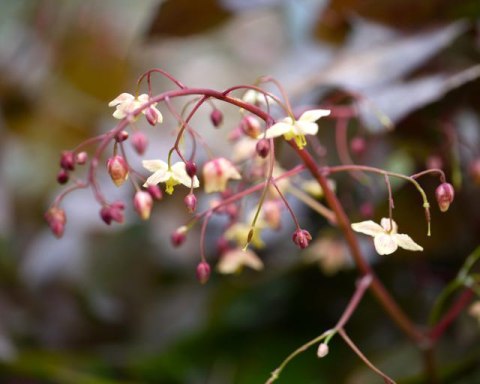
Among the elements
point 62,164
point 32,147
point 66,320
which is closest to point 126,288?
point 66,320

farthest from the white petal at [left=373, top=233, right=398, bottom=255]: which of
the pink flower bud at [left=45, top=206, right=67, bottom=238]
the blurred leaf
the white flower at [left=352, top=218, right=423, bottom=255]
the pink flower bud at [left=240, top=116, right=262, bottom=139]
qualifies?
the blurred leaf

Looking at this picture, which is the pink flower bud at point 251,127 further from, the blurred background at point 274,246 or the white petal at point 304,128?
the blurred background at point 274,246

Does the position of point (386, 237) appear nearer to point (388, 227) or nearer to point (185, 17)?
point (388, 227)

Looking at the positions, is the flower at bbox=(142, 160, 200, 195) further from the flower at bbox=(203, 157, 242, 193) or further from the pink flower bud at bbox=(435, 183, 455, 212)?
the pink flower bud at bbox=(435, 183, 455, 212)

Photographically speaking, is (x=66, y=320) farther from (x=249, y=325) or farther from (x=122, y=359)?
(x=249, y=325)

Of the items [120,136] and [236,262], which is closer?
[120,136]

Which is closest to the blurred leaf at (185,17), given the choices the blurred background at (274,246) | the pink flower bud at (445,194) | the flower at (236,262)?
the blurred background at (274,246)

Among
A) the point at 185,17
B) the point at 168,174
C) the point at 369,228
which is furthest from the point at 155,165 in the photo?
the point at 185,17
